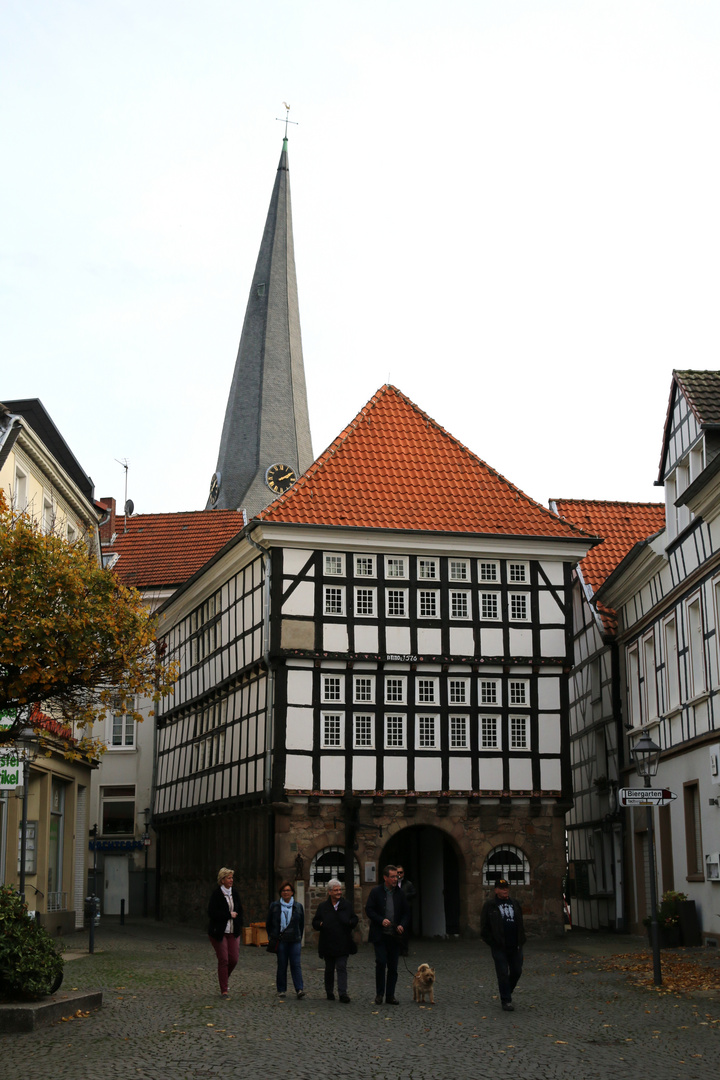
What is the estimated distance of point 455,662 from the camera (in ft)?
112

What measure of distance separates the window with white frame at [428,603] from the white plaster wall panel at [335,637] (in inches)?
80.5

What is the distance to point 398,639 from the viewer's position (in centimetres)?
3400

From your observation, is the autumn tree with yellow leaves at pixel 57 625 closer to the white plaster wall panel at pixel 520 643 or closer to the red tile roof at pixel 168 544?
the white plaster wall panel at pixel 520 643

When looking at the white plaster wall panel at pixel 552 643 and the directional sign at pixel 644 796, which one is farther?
the white plaster wall panel at pixel 552 643

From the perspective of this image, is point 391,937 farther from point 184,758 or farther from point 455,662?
point 184,758

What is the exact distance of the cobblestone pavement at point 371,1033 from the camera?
11594 mm

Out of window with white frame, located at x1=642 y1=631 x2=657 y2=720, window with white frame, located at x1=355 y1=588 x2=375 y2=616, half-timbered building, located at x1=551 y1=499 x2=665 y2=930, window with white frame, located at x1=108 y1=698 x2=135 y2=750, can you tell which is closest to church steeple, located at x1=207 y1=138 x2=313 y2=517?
window with white frame, located at x1=108 y1=698 x2=135 y2=750

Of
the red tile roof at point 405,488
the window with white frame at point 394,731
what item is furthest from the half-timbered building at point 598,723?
the window with white frame at point 394,731

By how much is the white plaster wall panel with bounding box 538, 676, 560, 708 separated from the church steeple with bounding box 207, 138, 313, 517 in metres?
50.7

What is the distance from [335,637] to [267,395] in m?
57.0

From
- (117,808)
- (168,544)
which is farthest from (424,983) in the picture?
(168,544)

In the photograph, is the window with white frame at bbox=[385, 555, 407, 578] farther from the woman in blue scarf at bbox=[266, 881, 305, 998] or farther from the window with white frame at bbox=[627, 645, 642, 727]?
the woman in blue scarf at bbox=[266, 881, 305, 998]

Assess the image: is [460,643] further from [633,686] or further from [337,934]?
[337,934]

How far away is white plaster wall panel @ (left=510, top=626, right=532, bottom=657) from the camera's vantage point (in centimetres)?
3459
